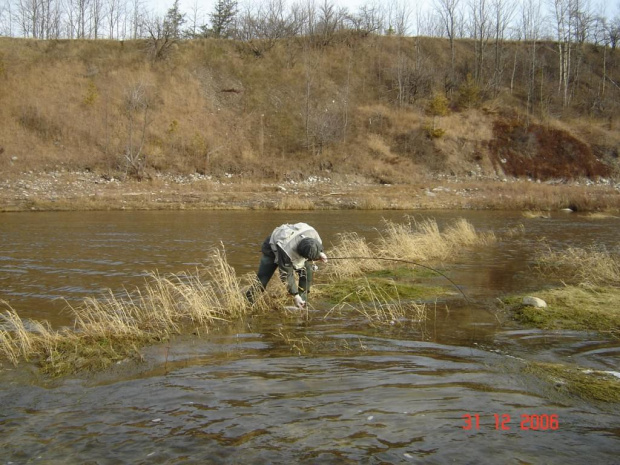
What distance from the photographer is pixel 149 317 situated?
27.6 ft

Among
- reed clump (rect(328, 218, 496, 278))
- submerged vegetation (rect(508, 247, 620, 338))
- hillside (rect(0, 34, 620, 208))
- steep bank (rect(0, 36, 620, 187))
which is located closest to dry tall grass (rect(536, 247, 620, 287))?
submerged vegetation (rect(508, 247, 620, 338))

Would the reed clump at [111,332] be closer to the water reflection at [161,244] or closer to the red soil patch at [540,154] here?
the water reflection at [161,244]

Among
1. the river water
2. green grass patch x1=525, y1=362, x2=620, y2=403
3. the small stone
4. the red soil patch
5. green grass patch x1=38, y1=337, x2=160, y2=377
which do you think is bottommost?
green grass patch x1=38, y1=337, x2=160, y2=377

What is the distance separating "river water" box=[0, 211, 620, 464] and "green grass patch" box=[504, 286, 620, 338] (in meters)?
0.45

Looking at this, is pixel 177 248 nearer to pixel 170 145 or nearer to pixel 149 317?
pixel 149 317

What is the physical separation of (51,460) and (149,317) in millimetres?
4238

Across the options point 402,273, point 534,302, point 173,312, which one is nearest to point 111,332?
point 173,312

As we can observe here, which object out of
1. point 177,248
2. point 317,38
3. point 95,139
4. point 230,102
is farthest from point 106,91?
point 177,248

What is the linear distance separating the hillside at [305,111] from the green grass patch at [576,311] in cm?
3207

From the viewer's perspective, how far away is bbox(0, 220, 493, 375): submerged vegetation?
7012mm

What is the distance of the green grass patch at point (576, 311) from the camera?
323 inches

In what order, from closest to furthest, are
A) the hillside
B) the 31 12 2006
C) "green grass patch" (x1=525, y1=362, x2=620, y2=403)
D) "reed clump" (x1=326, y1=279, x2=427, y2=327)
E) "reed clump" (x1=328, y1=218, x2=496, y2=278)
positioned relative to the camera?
the 31 12 2006
"green grass patch" (x1=525, y1=362, x2=620, y2=403)
"reed clump" (x1=326, y1=279, x2=427, y2=327)
"reed clump" (x1=328, y1=218, x2=496, y2=278)
the hillside

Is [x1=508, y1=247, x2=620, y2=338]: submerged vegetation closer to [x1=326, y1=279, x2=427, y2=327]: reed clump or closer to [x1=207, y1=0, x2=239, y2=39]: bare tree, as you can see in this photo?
[x1=326, y1=279, x2=427, y2=327]: reed clump

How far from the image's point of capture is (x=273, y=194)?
119 ft
